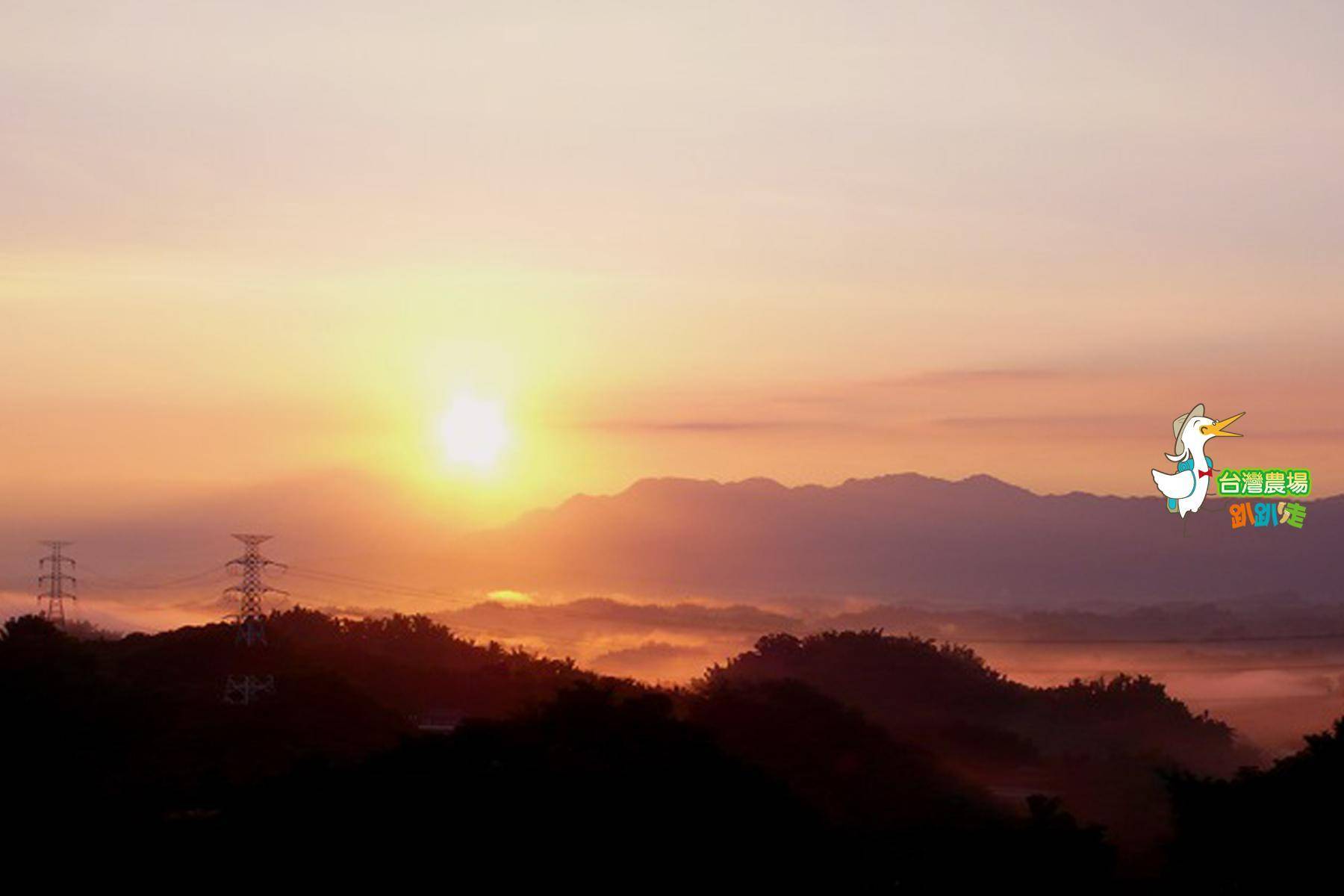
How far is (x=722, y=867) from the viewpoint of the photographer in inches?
1887

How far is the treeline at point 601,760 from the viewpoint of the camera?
157 ft

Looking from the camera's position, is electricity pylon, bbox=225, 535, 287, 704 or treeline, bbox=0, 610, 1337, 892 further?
electricity pylon, bbox=225, 535, 287, 704

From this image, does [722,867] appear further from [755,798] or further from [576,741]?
[576,741]

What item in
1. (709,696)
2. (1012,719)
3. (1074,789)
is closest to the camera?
(1074,789)

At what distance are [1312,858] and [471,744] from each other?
74.8 feet

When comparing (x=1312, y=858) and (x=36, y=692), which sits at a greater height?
(x=36, y=692)

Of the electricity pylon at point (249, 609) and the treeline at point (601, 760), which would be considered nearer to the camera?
the treeline at point (601, 760)

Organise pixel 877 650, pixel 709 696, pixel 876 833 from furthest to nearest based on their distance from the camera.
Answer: pixel 877 650
pixel 709 696
pixel 876 833

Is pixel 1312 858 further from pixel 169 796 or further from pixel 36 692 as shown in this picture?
pixel 36 692

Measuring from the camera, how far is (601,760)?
2169 inches

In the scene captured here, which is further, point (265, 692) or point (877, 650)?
point (877, 650)

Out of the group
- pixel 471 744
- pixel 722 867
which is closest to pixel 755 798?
pixel 722 867

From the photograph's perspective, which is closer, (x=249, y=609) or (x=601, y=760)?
(x=601, y=760)

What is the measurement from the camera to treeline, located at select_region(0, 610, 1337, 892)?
48.0 meters
